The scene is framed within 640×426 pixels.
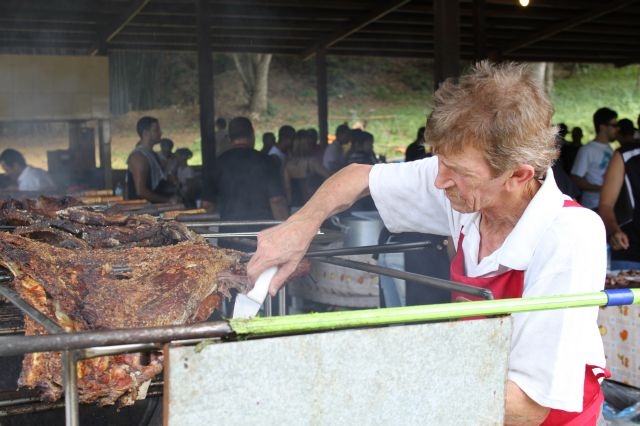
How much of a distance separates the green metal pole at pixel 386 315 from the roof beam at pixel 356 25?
9727 mm

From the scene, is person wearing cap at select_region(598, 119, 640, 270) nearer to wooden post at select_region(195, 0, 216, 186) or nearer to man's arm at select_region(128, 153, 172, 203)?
man's arm at select_region(128, 153, 172, 203)

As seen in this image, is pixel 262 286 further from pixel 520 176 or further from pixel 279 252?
pixel 520 176

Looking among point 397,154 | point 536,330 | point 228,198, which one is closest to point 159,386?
point 536,330

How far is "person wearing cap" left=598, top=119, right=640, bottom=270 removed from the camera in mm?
5637

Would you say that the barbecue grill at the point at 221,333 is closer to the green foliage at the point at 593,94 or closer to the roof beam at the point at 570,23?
the roof beam at the point at 570,23

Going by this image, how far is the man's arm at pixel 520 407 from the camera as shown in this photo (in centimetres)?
188

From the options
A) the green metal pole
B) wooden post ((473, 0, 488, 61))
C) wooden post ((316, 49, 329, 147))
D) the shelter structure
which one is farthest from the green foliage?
the green metal pole

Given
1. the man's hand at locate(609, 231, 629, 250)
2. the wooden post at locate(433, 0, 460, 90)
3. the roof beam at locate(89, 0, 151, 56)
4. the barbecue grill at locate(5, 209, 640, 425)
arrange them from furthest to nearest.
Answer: the roof beam at locate(89, 0, 151, 56)
the wooden post at locate(433, 0, 460, 90)
the man's hand at locate(609, 231, 629, 250)
the barbecue grill at locate(5, 209, 640, 425)

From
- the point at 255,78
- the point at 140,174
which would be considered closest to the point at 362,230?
the point at 140,174

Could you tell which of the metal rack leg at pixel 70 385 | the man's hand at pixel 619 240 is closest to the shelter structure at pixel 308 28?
the man's hand at pixel 619 240

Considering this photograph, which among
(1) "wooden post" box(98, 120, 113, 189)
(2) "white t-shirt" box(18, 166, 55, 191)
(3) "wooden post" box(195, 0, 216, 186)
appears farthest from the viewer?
(1) "wooden post" box(98, 120, 113, 189)

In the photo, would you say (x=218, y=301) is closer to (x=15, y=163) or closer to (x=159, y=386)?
(x=159, y=386)

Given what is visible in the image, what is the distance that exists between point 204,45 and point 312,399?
8.89 metres

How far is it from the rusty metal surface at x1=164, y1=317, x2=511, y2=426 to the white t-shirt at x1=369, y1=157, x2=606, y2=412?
302 mm
